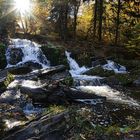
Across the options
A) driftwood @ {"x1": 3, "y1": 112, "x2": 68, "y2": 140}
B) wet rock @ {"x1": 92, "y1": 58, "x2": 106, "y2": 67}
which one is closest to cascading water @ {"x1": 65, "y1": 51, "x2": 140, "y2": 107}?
wet rock @ {"x1": 92, "y1": 58, "x2": 106, "y2": 67}

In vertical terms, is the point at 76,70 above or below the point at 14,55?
below

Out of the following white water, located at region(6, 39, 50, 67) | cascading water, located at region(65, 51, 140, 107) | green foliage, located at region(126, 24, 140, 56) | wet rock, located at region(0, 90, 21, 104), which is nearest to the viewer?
wet rock, located at region(0, 90, 21, 104)

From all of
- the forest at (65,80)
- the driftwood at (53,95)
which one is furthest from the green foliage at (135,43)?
the driftwood at (53,95)

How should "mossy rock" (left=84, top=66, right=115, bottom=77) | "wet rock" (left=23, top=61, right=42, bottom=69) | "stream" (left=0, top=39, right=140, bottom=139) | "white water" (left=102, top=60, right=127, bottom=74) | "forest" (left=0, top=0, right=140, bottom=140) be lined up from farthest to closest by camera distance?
"white water" (left=102, top=60, right=127, bottom=74), "wet rock" (left=23, top=61, right=42, bottom=69), "mossy rock" (left=84, top=66, right=115, bottom=77), "stream" (left=0, top=39, right=140, bottom=139), "forest" (left=0, top=0, right=140, bottom=140)

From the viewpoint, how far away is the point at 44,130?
11906 mm

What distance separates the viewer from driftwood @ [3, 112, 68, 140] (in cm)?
1159

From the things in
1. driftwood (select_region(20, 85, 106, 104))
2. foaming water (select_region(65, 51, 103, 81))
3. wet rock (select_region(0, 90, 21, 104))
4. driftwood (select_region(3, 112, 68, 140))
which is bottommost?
foaming water (select_region(65, 51, 103, 81))

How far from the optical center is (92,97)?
2067cm

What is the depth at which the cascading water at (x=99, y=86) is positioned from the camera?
21395 mm

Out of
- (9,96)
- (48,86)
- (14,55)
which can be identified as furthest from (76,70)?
(48,86)

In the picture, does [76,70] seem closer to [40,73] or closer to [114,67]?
[114,67]

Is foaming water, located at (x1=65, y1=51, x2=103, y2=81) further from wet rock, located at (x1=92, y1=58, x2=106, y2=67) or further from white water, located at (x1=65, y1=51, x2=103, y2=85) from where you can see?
wet rock, located at (x1=92, y1=58, x2=106, y2=67)

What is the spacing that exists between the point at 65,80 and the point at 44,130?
44.2ft

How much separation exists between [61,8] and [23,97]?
29.2 meters
